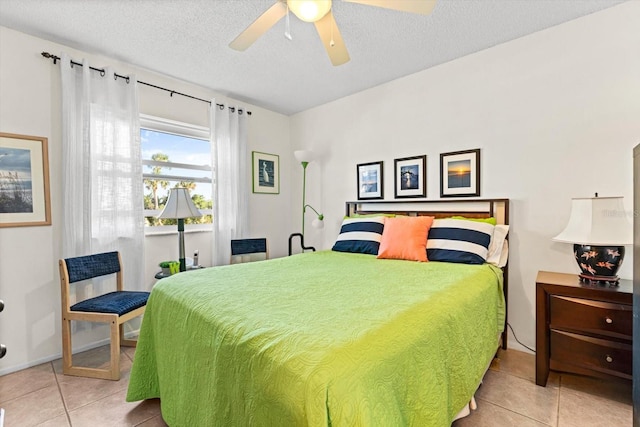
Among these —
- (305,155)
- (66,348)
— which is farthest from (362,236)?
(66,348)

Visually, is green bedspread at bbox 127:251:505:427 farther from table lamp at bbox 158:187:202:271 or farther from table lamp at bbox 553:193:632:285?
table lamp at bbox 158:187:202:271

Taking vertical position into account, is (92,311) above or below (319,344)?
below

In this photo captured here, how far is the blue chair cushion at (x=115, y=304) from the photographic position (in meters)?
2.15

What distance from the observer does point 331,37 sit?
5.92ft

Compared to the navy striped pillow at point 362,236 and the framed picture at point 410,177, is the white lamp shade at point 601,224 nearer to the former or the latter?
the framed picture at point 410,177

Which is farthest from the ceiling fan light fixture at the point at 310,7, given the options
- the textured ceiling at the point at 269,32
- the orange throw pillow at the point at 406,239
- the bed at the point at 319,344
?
the orange throw pillow at the point at 406,239

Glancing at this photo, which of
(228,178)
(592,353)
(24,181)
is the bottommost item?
(592,353)

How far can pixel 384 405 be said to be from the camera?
844 millimetres

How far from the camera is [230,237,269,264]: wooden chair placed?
3365mm

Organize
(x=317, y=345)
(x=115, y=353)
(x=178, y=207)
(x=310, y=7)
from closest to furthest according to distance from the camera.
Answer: (x=317, y=345) < (x=310, y=7) < (x=115, y=353) < (x=178, y=207)

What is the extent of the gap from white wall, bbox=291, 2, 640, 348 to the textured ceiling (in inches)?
6.0

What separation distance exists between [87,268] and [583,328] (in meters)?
3.58

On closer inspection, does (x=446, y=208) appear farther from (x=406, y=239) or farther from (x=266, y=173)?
(x=266, y=173)

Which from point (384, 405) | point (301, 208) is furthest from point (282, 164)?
point (384, 405)
